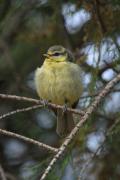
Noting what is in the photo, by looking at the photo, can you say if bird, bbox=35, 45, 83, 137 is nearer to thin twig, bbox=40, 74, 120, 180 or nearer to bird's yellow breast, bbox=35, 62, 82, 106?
bird's yellow breast, bbox=35, 62, 82, 106

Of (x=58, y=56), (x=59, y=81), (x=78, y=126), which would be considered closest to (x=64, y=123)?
(x=59, y=81)

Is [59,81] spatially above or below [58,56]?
below

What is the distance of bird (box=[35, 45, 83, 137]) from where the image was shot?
16.6ft

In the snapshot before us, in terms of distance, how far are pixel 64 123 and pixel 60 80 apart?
1.60ft

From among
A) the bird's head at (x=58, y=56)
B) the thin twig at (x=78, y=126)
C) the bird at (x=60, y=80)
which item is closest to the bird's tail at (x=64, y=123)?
the bird at (x=60, y=80)

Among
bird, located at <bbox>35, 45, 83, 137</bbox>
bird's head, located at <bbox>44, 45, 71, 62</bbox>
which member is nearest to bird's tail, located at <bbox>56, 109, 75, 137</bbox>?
bird, located at <bbox>35, 45, 83, 137</bbox>

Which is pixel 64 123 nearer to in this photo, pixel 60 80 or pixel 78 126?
pixel 60 80

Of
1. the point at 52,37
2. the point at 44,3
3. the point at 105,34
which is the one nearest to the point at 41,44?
the point at 52,37

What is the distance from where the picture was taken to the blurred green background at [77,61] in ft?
14.7

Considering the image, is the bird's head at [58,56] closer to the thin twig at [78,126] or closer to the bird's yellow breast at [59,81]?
the bird's yellow breast at [59,81]

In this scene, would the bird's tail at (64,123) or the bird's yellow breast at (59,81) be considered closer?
the bird's yellow breast at (59,81)

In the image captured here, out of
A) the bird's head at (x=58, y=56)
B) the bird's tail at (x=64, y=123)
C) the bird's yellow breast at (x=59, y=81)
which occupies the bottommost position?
the bird's tail at (x=64, y=123)

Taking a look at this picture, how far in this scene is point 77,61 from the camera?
4.95 meters

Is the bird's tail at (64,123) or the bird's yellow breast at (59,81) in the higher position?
the bird's yellow breast at (59,81)
